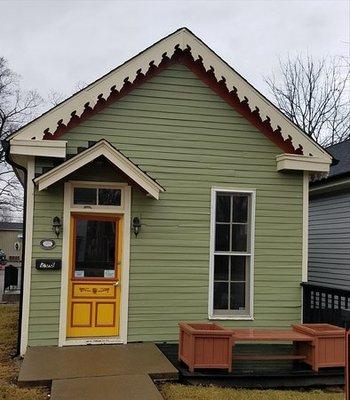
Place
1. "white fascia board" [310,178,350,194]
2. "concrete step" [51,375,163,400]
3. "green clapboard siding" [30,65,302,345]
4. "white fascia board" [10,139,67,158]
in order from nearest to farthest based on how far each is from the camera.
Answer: "concrete step" [51,375,163,400], "white fascia board" [10,139,67,158], "green clapboard siding" [30,65,302,345], "white fascia board" [310,178,350,194]

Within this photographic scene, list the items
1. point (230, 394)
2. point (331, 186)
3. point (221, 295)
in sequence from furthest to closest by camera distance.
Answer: point (331, 186) < point (221, 295) < point (230, 394)

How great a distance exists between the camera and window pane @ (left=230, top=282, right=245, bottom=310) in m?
9.05

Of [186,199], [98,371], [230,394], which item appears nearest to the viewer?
[230,394]

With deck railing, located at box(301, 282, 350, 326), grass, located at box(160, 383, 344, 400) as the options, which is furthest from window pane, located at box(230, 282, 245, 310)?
grass, located at box(160, 383, 344, 400)

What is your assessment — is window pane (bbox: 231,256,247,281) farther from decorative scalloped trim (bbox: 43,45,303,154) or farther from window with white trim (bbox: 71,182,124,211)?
window with white trim (bbox: 71,182,124,211)

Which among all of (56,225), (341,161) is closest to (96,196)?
(56,225)

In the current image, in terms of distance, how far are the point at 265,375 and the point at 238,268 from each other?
103 inches

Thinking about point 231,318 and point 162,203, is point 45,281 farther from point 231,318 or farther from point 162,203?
point 231,318

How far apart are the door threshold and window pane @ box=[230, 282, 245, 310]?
208cm

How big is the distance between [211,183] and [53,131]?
2.86 m

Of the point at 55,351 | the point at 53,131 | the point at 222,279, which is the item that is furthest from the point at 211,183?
the point at 55,351

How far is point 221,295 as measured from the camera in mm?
9023

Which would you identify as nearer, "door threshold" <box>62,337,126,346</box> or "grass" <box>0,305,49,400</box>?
"grass" <box>0,305,49,400</box>

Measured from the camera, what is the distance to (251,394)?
20.7ft
